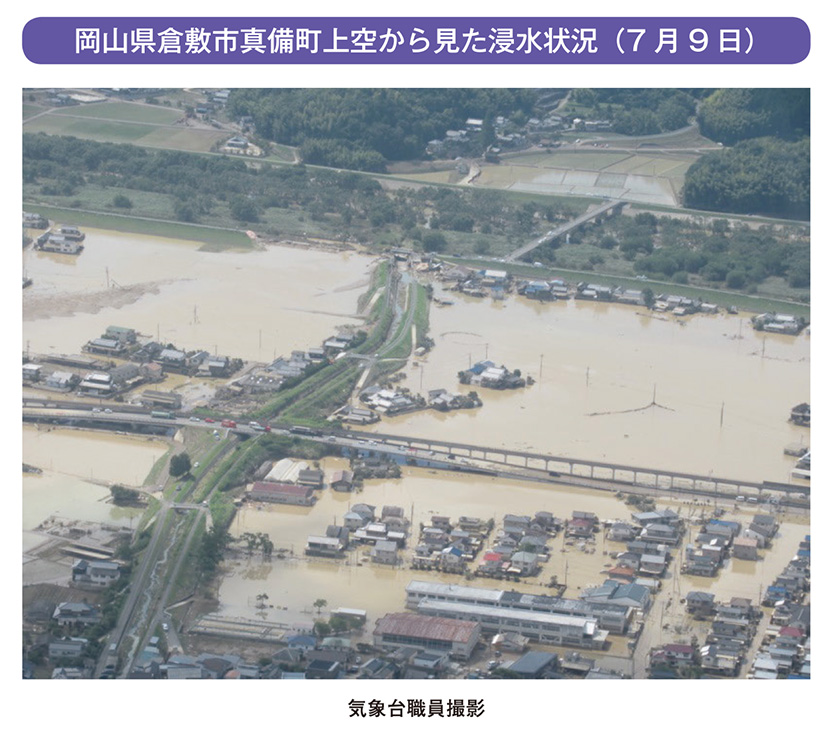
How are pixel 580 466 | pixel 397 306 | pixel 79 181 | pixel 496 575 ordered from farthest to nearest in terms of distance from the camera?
pixel 79 181
pixel 397 306
pixel 580 466
pixel 496 575

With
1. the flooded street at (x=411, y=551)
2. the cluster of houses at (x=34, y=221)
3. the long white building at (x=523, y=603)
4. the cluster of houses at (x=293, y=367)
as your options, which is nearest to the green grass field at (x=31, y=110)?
the cluster of houses at (x=34, y=221)

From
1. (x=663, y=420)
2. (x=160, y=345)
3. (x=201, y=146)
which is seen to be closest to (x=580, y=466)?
(x=663, y=420)

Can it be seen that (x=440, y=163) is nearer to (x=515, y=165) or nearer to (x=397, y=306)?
(x=515, y=165)

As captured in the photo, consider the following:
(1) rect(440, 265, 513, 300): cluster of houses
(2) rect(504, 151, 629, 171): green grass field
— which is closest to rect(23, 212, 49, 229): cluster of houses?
(1) rect(440, 265, 513, 300): cluster of houses

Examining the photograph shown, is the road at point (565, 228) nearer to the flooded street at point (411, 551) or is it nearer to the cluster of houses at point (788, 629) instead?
the flooded street at point (411, 551)

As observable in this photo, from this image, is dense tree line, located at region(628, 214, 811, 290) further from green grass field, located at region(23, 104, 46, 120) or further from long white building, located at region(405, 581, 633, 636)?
long white building, located at region(405, 581, 633, 636)

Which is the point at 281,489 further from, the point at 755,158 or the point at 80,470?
the point at 755,158
